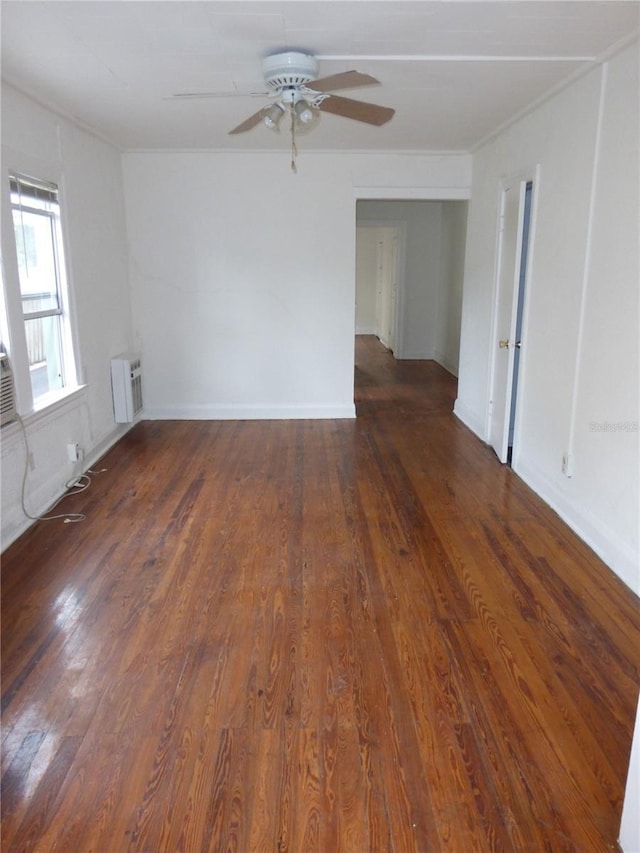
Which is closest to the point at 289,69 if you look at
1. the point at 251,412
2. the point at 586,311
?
the point at 586,311

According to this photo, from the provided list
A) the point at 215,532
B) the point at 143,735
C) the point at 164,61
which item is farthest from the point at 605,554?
the point at 164,61

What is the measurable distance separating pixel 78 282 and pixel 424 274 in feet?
20.6

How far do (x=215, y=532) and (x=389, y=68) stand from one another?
2.83m

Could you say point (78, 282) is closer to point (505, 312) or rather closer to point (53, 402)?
point (53, 402)

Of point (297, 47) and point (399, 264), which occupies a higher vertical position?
point (297, 47)

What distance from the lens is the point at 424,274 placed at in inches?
378

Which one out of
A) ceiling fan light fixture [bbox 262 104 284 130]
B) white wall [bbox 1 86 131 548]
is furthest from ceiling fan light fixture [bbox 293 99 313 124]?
white wall [bbox 1 86 131 548]

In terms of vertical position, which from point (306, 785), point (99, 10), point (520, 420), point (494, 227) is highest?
point (99, 10)

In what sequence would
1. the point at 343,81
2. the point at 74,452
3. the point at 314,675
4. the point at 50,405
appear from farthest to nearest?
1. the point at 74,452
2. the point at 50,405
3. the point at 343,81
4. the point at 314,675

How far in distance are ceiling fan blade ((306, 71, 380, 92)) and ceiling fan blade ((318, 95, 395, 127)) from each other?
0.36 ft

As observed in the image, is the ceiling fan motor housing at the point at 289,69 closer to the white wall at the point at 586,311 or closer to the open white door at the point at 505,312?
the white wall at the point at 586,311

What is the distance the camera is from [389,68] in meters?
3.30

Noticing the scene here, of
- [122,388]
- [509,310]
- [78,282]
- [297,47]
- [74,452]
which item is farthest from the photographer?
[122,388]

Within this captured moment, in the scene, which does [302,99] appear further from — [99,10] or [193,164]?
[193,164]
